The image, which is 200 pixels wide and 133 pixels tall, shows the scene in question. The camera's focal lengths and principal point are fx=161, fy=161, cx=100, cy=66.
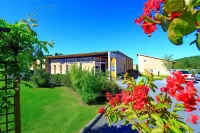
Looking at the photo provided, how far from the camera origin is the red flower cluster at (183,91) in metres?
1.19

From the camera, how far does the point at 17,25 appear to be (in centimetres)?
299

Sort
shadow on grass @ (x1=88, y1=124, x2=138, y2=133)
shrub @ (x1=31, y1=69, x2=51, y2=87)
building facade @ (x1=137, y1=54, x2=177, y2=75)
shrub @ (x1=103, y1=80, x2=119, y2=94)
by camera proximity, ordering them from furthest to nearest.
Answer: building facade @ (x1=137, y1=54, x2=177, y2=75), shrub @ (x1=31, y1=69, x2=51, y2=87), shrub @ (x1=103, y1=80, x2=119, y2=94), shadow on grass @ (x1=88, y1=124, x2=138, y2=133)

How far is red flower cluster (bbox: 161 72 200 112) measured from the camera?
Answer: 1.19 metres

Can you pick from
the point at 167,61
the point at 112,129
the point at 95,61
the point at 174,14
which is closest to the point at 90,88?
the point at 112,129

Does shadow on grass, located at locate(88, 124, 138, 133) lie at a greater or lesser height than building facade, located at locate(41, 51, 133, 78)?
lesser

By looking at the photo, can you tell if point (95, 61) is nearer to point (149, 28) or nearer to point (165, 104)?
point (165, 104)

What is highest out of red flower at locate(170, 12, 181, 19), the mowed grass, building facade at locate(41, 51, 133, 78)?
building facade at locate(41, 51, 133, 78)

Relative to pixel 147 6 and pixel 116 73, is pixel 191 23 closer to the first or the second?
pixel 147 6

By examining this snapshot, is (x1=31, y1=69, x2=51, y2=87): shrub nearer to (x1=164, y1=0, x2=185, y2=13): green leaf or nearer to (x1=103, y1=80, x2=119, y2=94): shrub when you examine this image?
(x1=103, y1=80, x2=119, y2=94): shrub

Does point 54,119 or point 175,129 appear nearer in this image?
point 175,129

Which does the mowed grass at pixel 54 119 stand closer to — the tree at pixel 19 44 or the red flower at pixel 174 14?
the tree at pixel 19 44

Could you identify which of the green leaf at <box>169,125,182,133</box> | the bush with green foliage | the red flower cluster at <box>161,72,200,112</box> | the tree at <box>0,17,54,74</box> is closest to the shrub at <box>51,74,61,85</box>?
the bush with green foliage

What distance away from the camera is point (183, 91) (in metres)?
1.23

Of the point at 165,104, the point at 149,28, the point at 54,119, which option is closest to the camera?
the point at 149,28
